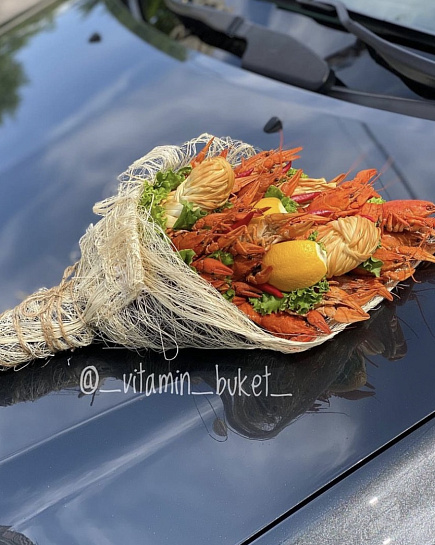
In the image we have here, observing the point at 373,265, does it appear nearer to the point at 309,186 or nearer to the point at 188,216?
the point at 309,186

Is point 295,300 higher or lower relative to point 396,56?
lower

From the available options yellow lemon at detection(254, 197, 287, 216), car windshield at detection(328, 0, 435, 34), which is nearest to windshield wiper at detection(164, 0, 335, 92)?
car windshield at detection(328, 0, 435, 34)

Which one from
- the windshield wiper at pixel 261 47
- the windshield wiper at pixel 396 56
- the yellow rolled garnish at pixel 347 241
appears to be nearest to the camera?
the yellow rolled garnish at pixel 347 241

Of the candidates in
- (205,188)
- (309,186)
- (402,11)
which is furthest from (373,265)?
(402,11)

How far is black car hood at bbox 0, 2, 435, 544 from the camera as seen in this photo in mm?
1013

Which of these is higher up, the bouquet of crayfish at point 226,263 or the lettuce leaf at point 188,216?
the lettuce leaf at point 188,216

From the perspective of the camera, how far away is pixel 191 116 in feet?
5.74

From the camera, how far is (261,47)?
1.95 m

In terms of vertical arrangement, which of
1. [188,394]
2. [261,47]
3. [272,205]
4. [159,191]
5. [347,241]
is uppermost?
[261,47]

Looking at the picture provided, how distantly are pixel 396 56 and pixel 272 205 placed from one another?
2.84ft

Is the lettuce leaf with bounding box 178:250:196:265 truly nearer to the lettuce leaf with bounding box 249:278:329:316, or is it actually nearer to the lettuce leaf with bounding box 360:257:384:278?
the lettuce leaf with bounding box 249:278:329:316

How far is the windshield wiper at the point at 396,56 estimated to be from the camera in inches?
67.8

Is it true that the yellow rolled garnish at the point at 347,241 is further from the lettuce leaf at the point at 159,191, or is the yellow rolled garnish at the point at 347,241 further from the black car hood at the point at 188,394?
the lettuce leaf at the point at 159,191

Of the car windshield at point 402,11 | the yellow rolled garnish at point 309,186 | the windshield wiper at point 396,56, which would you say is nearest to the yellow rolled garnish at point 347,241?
the yellow rolled garnish at point 309,186
